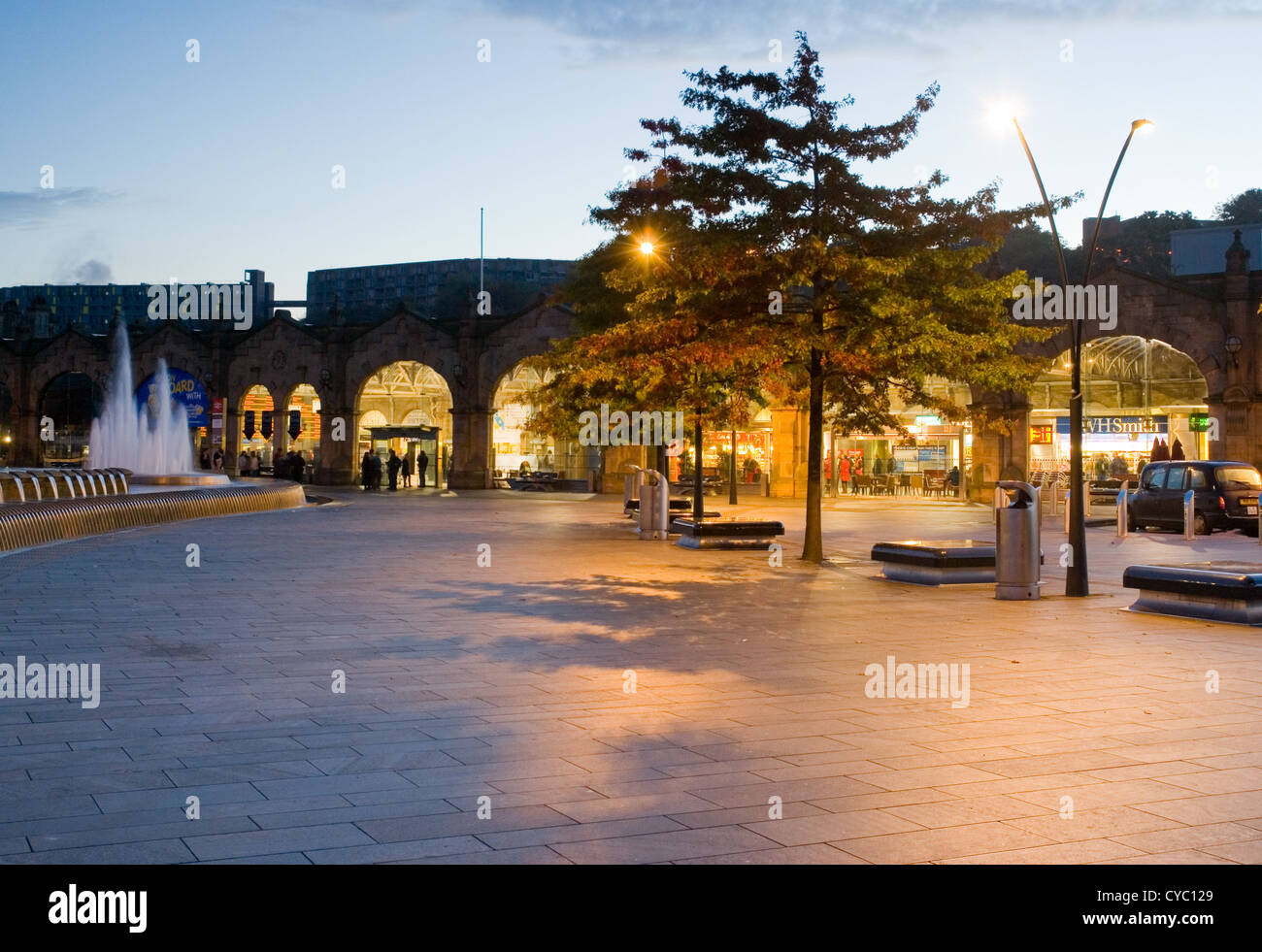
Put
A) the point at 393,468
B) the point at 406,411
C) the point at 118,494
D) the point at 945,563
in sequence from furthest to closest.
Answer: the point at 406,411, the point at 393,468, the point at 118,494, the point at 945,563

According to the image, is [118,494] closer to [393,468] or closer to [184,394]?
[393,468]

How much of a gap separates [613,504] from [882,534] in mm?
14748

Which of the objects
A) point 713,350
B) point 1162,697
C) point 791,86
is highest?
point 791,86

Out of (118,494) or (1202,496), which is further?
(1202,496)

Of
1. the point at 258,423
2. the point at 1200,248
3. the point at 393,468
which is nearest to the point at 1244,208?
the point at 1200,248

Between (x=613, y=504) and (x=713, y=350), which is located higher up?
(x=713, y=350)

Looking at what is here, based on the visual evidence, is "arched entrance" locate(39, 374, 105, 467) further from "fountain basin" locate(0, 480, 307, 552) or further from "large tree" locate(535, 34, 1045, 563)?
"large tree" locate(535, 34, 1045, 563)

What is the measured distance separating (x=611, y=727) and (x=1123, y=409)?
40068 mm

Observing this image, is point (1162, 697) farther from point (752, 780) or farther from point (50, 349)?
point (50, 349)

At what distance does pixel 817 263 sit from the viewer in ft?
56.9

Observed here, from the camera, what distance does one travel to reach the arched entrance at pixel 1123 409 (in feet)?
140
